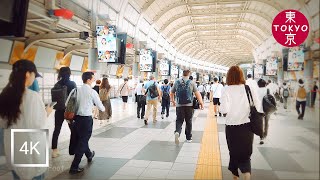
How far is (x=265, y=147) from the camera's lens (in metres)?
5.71

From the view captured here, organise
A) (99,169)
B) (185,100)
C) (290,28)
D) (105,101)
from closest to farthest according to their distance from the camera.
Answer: (290,28)
(99,169)
(185,100)
(105,101)

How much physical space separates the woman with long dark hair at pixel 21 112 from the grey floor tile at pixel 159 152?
9.25 feet

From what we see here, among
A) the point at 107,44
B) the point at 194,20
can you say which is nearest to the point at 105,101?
the point at 107,44

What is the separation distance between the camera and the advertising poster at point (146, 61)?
738 inches

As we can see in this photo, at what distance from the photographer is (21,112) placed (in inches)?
96.4

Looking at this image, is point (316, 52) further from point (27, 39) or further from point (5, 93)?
point (27, 39)

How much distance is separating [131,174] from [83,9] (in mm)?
12207

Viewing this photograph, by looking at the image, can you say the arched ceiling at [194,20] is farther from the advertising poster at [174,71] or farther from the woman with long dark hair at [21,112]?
the woman with long dark hair at [21,112]

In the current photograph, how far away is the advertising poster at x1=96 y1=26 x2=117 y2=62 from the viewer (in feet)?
39.9

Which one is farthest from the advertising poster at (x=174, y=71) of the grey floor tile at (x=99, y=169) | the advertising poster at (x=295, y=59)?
the advertising poster at (x=295, y=59)

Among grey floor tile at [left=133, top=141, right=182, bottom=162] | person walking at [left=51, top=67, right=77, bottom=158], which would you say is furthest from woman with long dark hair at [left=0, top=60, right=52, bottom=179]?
grey floor tile at [left=133, top=141, right=182, bottom=162]

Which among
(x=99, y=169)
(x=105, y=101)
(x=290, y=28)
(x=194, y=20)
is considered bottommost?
(x=99, y=169)

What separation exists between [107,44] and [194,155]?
27.2ft

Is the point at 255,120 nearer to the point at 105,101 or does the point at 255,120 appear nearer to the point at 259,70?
the point at 259,70
